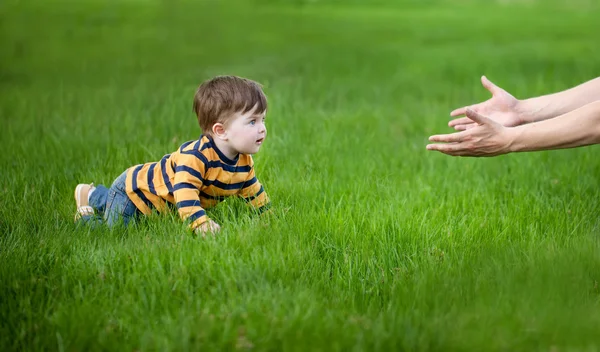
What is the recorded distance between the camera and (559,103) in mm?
4613

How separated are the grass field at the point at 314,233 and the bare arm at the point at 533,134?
0.55m

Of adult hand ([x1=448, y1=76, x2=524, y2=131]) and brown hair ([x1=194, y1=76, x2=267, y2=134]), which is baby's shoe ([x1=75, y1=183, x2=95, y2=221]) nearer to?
brown hair ([x1=194, y1=76, x2=267, y2=134])

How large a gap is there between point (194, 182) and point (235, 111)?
1.54 feet

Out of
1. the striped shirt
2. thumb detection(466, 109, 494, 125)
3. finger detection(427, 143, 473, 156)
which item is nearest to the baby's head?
the striped shirt

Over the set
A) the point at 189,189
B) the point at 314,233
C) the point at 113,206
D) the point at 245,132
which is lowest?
the point at 314,233

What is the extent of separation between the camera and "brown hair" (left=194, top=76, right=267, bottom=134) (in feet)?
13.4

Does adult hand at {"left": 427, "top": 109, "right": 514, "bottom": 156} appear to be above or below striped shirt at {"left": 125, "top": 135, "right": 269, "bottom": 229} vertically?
above

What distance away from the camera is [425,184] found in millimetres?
5145

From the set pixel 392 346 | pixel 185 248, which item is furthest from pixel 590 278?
pixel 185 248

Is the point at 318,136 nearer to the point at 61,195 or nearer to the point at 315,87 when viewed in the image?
the point at 61,195

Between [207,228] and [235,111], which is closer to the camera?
[207,228]

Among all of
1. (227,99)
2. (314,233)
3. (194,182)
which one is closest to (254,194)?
(194,182)

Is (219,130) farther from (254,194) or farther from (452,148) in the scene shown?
(452,148)

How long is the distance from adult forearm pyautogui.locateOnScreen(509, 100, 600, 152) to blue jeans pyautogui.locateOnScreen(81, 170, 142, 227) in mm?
2264
